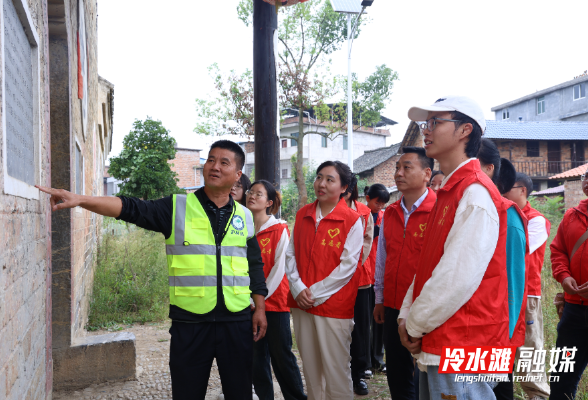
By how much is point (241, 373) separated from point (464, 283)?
135 cm

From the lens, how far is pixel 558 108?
33.2 metres

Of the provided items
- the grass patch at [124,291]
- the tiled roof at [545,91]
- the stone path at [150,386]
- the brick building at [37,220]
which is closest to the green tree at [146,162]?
the grass patch at [124,291]

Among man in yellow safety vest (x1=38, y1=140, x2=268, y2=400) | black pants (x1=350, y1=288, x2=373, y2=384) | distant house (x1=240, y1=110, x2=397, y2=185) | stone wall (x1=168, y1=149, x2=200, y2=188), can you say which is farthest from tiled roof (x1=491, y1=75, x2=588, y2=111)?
man in yellow safety vest (x1=38, y1=140, x2=268, y2=400)

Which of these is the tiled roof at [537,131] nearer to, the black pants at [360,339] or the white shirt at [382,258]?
the black pants at [360,339]

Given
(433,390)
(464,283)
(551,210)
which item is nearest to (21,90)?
(464,283)

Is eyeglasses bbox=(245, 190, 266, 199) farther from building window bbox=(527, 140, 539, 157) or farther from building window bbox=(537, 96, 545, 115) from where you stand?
building window bbox=(537, 96, 545, 115)

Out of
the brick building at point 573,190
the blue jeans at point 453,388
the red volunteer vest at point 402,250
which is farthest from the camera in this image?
the brick building at point 573,190

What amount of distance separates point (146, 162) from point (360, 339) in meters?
11.9

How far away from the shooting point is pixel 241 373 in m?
2.50

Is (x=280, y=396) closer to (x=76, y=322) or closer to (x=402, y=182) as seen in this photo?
(x=76, y=322)

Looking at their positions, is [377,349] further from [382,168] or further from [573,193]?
[382,168]

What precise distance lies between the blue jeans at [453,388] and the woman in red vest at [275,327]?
1.59m

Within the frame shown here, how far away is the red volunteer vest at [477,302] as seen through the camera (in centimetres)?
185

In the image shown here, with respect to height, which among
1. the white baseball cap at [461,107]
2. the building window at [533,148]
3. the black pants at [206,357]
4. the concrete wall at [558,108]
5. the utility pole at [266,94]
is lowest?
the black pants at [206,357]
